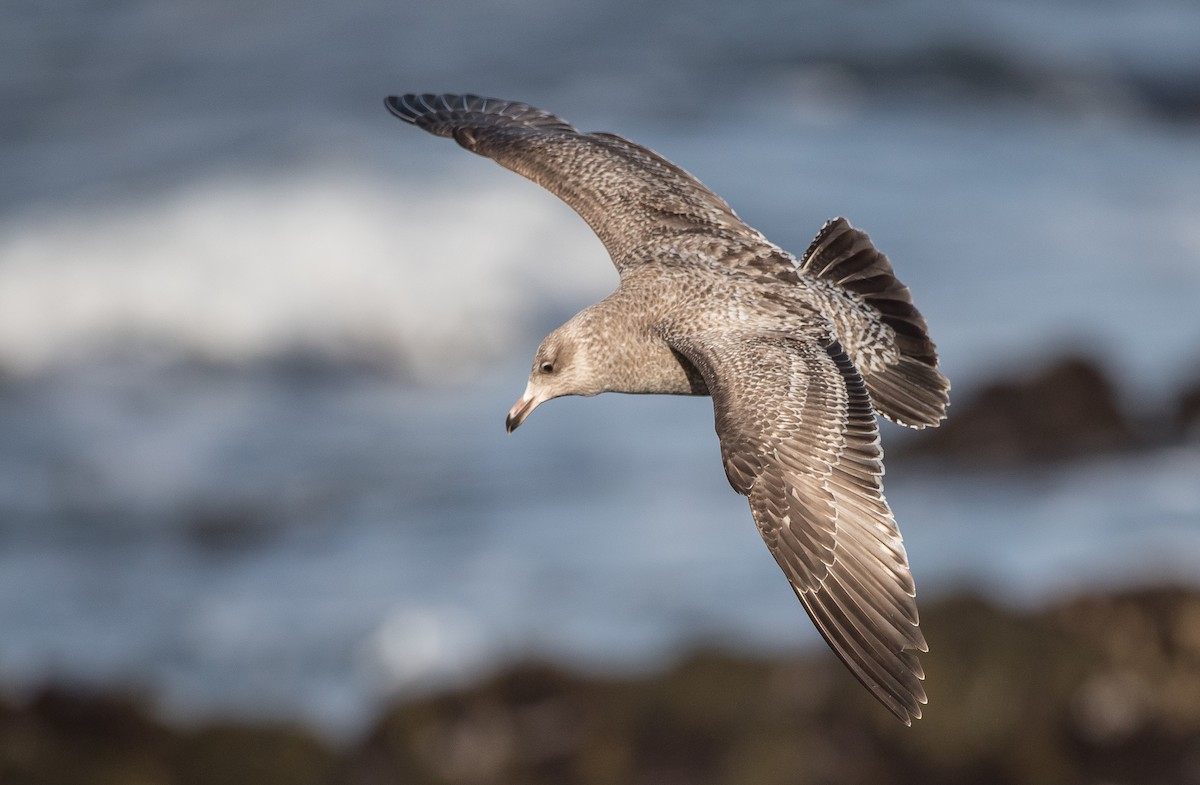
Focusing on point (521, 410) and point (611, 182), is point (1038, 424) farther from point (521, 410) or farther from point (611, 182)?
point (521, 410)

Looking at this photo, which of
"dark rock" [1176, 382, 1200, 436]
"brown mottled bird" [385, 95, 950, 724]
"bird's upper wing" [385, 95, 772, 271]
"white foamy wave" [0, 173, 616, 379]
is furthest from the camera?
"white foamy wave" [0, 173, 616, 379]

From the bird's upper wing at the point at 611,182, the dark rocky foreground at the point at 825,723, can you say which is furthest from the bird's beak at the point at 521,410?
the dark rocky foreground at the point at 825,723

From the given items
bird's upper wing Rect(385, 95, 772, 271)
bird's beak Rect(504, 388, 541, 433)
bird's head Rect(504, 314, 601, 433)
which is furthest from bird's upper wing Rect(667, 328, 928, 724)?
bird's upper wing Rect(385, 95, 772, 271)

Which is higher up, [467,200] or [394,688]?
[467,200]

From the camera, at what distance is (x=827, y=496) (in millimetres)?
5535

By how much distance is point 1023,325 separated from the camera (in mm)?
17062

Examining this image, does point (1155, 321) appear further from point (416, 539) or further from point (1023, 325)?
point (416, 539)

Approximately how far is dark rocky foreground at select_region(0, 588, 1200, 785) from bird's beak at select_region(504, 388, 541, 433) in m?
3.53

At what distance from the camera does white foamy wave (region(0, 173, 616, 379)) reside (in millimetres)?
18938

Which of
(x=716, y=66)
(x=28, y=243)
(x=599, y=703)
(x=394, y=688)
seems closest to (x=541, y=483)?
(x=394, y=688)

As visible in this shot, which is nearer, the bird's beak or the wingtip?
the bird's beak

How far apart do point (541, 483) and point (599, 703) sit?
5054 mm

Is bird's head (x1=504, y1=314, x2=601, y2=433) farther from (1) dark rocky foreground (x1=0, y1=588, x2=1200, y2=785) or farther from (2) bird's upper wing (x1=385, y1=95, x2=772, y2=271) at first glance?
(1) dark rocky foreground (x1=0, y1=588, x2=1200, y2=785)

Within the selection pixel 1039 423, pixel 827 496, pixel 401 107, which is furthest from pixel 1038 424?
pixel 827 496
